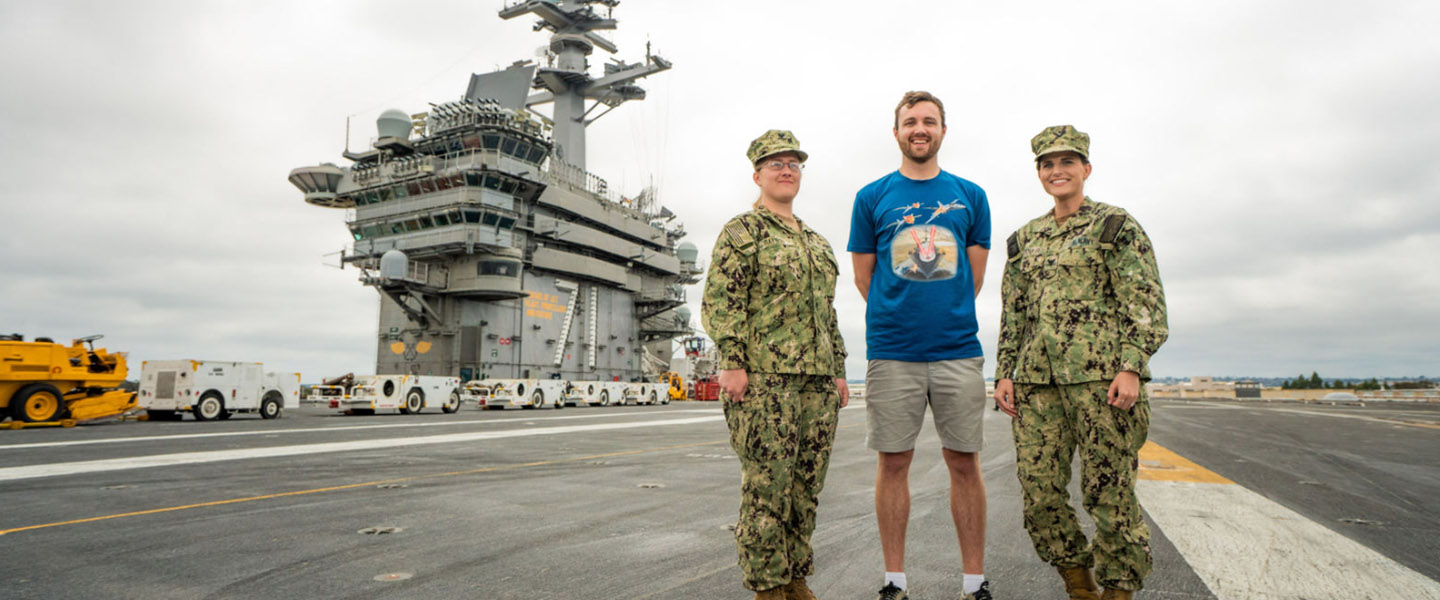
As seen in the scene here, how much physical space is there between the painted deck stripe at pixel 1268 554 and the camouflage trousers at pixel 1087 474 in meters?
0.65

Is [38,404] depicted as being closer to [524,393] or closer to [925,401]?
[524,393]

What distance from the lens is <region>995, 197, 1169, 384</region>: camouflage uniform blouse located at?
2982mm

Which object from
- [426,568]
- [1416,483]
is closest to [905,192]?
[426,568]

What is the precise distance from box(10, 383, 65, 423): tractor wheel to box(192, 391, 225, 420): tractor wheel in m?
2.62

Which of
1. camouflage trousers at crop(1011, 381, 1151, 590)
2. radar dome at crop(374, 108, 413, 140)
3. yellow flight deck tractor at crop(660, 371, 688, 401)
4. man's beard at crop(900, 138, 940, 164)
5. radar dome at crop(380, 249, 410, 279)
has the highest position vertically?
radar dome at crop(374, 108, 413, 140)

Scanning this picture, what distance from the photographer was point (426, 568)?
3.68 meters

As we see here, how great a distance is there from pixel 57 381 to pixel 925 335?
21.1 m

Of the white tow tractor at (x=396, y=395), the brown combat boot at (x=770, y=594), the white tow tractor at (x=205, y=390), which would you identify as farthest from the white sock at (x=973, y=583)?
the white tow tractor at (x=396, y=395)

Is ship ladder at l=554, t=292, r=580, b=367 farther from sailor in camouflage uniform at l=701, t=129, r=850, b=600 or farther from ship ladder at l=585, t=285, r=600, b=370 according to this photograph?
sailor in camouflage uniform at l=701, t=129, r=850, b=600

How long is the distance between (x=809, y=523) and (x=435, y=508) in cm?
356

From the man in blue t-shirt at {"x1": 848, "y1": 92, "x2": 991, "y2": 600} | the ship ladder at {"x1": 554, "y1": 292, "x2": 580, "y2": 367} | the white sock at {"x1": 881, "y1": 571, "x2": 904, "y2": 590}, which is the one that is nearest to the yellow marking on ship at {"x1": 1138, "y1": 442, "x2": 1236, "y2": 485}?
the man in blue t-shirt at {"x1": 848, "y1": 92, "x2": 991, "y2": 600}

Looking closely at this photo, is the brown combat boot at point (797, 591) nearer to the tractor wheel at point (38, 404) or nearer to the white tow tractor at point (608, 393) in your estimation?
the tractor wheel at point (38, 404)

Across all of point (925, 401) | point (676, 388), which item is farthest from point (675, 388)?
point (925, 401)

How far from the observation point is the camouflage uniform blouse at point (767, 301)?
9.91 feet
